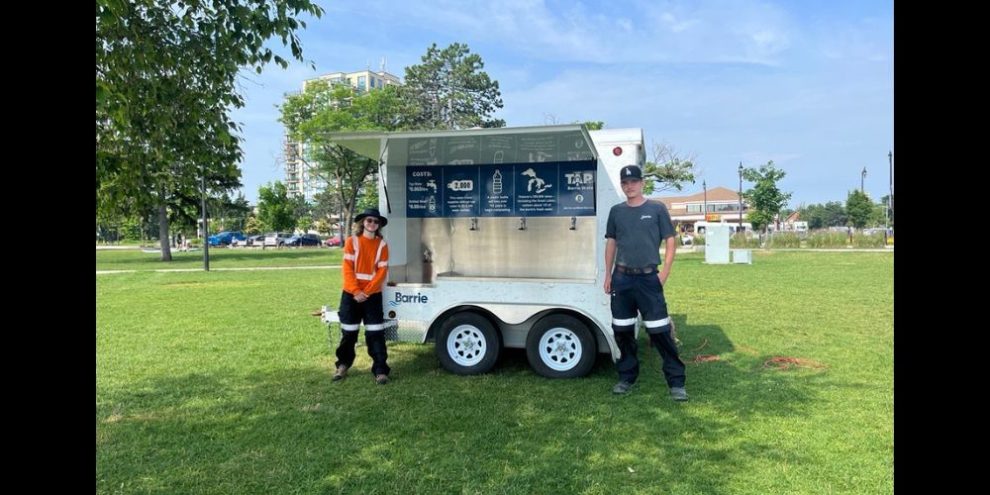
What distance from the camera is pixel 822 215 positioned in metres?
97.1

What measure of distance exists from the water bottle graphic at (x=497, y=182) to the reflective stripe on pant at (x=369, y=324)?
2.04 metres

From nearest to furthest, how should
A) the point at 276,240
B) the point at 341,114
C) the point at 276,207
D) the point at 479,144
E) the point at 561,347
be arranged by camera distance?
the point at 561,347, the point at 479,144, the point at 341,114, the point at 276,207, the point at 276,240

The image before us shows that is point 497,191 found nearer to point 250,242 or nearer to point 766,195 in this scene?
point 766,195

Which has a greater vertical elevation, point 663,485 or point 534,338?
point 534,338

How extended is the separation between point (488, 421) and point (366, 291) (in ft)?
6.73

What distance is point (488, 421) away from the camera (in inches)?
184

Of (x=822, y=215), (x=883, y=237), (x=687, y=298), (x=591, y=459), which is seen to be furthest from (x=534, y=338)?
A: (x=822, y=215)

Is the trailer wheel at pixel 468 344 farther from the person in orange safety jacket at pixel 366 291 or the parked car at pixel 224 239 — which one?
the parked car at pixel 224 239

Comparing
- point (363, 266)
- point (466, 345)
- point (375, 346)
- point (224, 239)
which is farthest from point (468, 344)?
point (224, 239)

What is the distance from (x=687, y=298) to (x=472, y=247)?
6.86m

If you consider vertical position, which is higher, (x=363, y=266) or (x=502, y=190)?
(x=502, y=190)

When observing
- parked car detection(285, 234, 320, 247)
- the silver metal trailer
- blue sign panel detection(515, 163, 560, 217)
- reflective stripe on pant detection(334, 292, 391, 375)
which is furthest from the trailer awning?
parked car detection(285, 234, 320, 247)
